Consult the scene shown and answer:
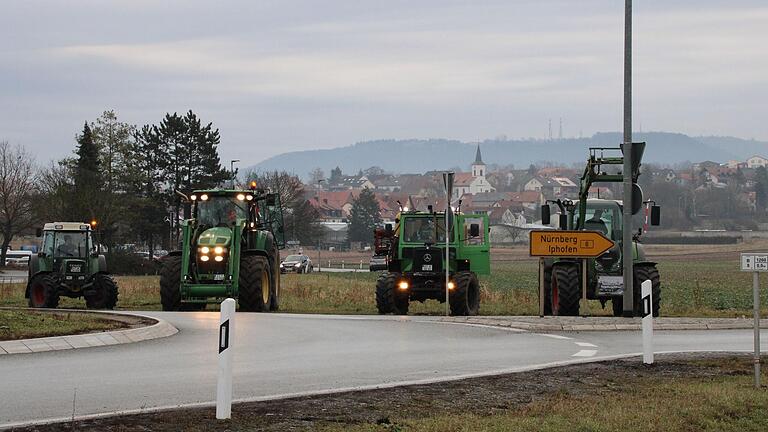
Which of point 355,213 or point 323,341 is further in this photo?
point 355,213

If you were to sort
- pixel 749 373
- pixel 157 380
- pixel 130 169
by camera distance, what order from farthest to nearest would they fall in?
pixel 130 169 < pixel 749 373 < pixel 157 380

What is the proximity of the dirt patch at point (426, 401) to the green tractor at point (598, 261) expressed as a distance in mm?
10238

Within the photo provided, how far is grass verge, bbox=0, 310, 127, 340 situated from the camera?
1936cm

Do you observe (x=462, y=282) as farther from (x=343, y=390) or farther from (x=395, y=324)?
(x=343, y=390)

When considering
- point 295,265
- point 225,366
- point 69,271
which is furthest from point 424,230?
point 295,265

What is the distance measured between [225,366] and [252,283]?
1926 cm

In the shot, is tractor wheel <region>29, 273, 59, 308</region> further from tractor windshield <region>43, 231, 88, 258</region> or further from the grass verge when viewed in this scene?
the grass verge

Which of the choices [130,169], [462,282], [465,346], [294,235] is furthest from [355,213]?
[465,346]

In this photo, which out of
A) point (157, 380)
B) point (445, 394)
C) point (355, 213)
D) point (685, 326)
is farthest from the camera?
point (355, 213)

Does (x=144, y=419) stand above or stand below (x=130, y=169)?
below

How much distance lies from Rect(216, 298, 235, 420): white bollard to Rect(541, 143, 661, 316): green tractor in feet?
54.5

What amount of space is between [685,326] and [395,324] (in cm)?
552

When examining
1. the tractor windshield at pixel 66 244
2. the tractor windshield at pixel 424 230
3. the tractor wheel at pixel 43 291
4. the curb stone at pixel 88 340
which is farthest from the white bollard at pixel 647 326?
the tractor windshield at pixel 66 244

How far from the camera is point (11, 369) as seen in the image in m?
15.4
